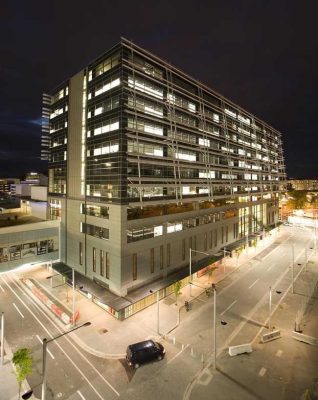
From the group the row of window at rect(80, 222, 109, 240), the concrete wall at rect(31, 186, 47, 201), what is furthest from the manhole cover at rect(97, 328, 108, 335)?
the concrete wall at rect(31, 186, 47, 201)

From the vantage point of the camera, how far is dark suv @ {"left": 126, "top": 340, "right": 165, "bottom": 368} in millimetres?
26203

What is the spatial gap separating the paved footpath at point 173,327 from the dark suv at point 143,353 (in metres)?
2.55

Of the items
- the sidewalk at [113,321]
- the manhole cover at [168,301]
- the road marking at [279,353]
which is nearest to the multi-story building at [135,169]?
the sidewalk at [113,321]

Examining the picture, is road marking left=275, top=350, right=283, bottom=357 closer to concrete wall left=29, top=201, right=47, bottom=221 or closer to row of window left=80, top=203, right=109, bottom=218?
row of window left=80, top=203, right=109, bottom=218

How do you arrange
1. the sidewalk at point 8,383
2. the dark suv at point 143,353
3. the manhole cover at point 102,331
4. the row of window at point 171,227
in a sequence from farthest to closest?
the row of window at point 171,227 → the manhole cover at point 102,331 → the dark suv at point 143,353 → the sidewalk at point 8,383

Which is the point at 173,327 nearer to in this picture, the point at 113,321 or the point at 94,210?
the point at 113,321

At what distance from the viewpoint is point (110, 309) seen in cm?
3750

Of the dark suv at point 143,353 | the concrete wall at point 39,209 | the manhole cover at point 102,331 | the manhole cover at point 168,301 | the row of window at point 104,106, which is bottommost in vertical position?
the manhole cover at point 102,331

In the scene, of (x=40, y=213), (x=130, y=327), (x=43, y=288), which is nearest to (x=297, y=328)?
(x=130, y=327)

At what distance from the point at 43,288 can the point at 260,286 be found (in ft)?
134

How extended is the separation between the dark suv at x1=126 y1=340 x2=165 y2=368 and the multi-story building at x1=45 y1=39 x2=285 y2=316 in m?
9.43

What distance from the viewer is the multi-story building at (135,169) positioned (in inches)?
1618

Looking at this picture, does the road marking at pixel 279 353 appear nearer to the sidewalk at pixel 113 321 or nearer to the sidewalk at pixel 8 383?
the sidewalk at pixel 113 321

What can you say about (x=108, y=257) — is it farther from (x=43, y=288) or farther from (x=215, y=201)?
(x=215, y=201)
